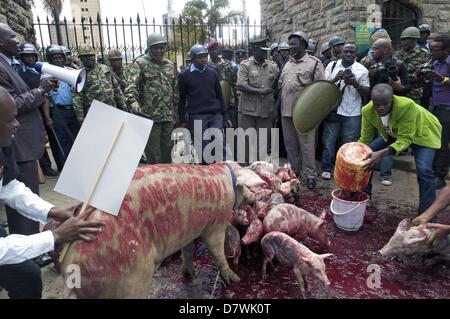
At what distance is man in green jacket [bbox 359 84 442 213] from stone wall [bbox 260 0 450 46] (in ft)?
13.2

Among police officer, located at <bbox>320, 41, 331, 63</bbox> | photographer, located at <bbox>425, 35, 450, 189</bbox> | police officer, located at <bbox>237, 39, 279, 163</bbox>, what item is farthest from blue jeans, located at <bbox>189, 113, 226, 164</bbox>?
photographer, located at <bbox>425, 35, 450, 189</bbox>

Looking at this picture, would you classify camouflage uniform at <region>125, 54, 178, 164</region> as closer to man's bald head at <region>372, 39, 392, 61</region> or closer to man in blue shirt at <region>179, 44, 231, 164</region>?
man in blue shirt at <region>179, 44, 231, 164</region>

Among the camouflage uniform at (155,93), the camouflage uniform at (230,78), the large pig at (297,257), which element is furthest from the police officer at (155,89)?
the large pig at (297,257)

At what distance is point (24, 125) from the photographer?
310cm

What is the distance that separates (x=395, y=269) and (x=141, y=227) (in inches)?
100

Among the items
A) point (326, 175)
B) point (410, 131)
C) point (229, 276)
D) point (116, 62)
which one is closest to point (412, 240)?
point (410, 131)

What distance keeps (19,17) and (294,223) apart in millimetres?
5909

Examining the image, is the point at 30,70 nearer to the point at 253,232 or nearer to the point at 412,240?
the point at 253,232

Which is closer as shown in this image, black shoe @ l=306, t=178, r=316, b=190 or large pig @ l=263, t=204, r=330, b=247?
large pig @ l=263, t=204, r=330, b=247

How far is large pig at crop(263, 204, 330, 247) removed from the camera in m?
3.37

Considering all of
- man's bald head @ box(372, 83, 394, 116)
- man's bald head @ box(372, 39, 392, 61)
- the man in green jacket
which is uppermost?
man's bald head @ box(372, 39, 392, 61)

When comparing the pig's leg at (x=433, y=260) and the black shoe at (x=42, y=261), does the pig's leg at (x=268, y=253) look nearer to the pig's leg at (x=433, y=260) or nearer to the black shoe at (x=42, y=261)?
the pig's leg at (x=433, y=260)

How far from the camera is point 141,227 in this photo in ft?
6.60
